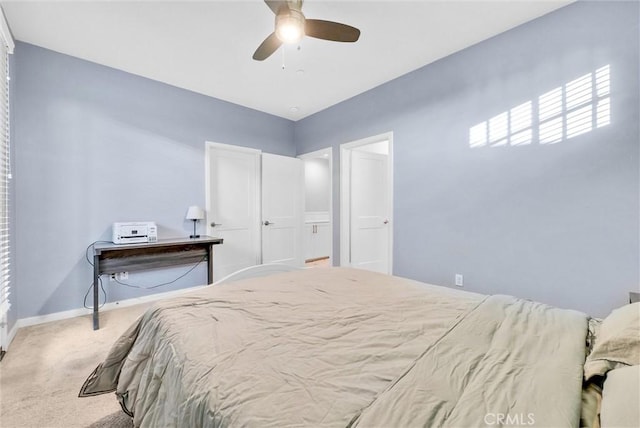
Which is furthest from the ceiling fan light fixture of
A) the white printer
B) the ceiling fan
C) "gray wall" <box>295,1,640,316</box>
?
the white printer

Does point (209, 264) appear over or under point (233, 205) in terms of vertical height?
under

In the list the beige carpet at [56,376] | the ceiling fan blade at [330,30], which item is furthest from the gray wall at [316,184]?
the ceiling fan blade at [330,30]

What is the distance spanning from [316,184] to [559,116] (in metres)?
4.65

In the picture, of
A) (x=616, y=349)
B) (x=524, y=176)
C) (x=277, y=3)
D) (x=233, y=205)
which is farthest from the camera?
(x=233, y=205)

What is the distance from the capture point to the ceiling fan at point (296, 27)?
65.0 inches

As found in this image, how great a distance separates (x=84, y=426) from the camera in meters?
1.43

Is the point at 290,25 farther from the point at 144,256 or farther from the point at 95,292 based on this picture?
the point at 95,292

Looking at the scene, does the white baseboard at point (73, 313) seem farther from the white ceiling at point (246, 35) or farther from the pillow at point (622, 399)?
the pillow at point (622, 399)

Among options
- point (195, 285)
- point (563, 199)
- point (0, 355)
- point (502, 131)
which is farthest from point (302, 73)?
point (0, 355)

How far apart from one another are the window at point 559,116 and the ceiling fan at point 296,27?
162 centimetres

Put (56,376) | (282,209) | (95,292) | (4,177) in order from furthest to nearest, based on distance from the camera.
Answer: (282,209) < (95,292) < (4,177) < (56,376)

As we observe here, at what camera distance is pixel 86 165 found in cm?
294

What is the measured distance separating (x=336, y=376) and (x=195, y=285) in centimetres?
343

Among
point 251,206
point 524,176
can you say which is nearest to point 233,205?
point 251,206
